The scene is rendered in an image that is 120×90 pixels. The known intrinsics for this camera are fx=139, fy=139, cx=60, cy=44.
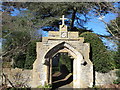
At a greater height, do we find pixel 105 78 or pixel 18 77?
pixel 18 77

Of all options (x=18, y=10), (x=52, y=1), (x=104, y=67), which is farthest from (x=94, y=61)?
(x=18, y=10)

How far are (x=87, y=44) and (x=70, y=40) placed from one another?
51.2 inches

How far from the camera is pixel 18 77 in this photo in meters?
10.0

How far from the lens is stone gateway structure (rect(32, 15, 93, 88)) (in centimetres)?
976

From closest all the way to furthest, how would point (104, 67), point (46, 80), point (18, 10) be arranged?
point (46, 80), point (104, 67), point (18, 10)

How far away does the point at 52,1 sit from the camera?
15516mm

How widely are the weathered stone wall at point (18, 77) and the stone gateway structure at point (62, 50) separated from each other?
47cm

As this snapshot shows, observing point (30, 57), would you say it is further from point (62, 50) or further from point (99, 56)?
point (99, 56)

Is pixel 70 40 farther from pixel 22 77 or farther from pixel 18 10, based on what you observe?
pixel 18 10

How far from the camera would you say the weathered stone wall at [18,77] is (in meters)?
9.96

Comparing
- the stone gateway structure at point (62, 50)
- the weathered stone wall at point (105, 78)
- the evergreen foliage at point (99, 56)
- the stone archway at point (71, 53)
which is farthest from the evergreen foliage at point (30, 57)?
the weathered stone wall at point (105, 78)

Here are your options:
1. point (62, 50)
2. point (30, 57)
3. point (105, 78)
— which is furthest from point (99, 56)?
point (30, 57)

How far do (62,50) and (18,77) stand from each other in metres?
3.71

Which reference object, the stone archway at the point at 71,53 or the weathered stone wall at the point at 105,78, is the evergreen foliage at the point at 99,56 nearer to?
the weathered stone wall at the point at 105,78
